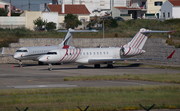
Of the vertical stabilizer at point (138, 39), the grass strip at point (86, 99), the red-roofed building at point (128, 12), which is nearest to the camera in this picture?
the grass strip at point (86, 99)

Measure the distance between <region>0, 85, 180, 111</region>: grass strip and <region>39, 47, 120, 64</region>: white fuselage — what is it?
16612 mm

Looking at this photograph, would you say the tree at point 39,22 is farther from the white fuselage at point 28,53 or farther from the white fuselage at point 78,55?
the white fuselage at point 78,55

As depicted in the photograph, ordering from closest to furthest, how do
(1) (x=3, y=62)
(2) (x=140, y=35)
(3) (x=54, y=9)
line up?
(2) (x=140, y=35) < (1) (x=3, y=62) < (3) (x=54, y=9)

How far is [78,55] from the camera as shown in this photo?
36.6 m

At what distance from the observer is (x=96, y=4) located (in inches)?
4122

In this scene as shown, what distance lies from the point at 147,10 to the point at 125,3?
959 centimetres

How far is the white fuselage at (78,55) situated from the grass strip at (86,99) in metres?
16.6

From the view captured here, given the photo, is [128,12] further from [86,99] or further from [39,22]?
[86,99]

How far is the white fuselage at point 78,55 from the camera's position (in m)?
34.8

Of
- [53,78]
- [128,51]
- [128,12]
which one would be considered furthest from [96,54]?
[128,12]

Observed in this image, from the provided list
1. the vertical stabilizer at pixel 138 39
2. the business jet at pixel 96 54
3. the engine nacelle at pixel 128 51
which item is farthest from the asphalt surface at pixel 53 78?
the vertical stabilizer at pixel 138 39

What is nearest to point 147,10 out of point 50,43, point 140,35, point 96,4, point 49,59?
point 96,4

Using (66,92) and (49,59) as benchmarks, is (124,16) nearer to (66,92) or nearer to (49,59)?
(49,59)

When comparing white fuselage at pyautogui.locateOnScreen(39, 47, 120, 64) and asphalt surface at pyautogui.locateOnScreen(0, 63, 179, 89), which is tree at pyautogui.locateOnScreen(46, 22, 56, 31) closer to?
white fuselage at pyautogui.locateOnScreen(39, 47, 120, 64)
